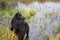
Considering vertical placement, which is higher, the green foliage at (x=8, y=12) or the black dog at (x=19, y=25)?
the green foliage at (x=8, y=12)

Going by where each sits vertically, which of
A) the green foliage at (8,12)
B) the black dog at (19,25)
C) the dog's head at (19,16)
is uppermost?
the green foliage at (8,12)

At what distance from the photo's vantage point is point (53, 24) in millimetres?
2115

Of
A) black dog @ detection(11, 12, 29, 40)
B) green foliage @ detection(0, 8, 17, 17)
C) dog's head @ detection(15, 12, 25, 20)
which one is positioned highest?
green foliage @ detection(0, 8, 17, 17)

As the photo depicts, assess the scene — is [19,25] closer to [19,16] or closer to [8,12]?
[19,16]

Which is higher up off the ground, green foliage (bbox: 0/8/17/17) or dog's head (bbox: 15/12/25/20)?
green foliage (bbox: 0/8/17/17)

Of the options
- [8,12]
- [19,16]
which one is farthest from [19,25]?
[8,12]

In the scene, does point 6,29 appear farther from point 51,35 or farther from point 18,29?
point 51,35

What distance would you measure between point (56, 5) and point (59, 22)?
23 cm

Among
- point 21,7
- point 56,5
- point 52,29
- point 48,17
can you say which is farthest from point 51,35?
point 21,7

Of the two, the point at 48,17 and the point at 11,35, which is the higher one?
the point at 48,17

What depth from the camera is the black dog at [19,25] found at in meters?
2.10

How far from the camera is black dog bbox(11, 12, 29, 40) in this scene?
6.89 feet

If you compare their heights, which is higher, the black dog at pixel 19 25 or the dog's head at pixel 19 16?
the dog's head at pixel 19 16

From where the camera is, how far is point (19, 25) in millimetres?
2117
